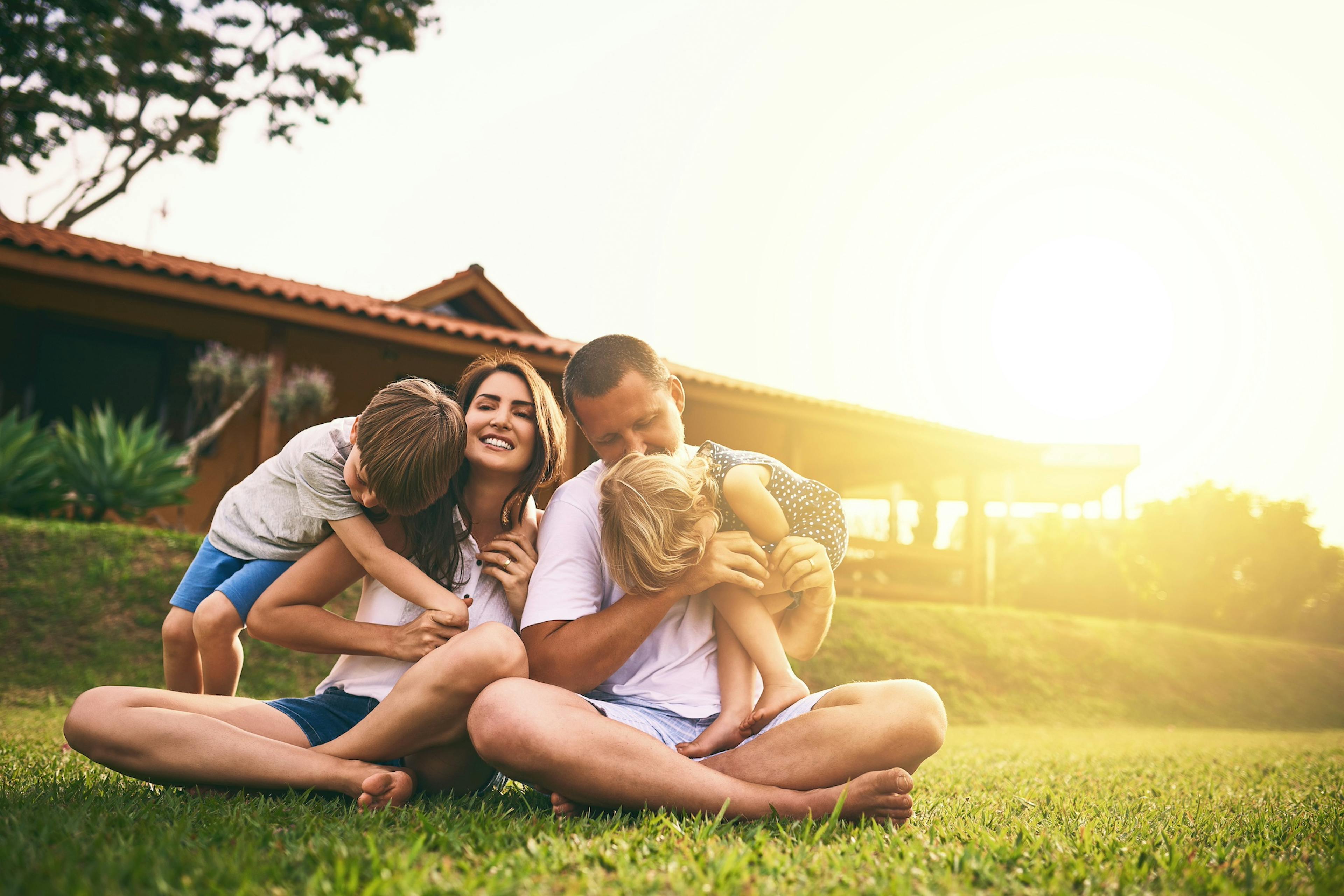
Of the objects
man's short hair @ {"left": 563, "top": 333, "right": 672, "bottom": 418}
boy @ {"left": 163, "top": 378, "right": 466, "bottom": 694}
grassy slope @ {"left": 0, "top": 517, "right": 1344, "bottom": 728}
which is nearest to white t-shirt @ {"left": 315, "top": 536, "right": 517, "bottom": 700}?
boy @ {"left": 163, "top": 378, "right": 466, "bottom": 694}

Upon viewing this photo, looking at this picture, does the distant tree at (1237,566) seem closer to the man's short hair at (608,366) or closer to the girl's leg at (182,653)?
the man's short hair at (608,366)

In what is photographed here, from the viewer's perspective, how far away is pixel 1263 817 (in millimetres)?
2729

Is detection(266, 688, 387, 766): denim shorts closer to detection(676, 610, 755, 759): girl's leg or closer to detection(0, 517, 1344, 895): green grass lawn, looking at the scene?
detection(0, 517, 1344, 895): green grass lawn

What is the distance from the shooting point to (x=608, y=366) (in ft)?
9.15

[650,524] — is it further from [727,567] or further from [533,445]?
[533,445]

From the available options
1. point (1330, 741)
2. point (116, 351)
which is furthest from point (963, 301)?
point (116, 351)

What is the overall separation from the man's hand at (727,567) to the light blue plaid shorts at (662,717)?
1.06ft

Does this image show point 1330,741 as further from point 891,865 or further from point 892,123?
point 892,123

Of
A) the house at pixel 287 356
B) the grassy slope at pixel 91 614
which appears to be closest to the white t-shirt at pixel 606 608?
the grassy slope at pixel 91 614

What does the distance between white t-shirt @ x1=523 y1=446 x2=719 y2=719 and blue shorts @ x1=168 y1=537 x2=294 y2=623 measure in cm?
101

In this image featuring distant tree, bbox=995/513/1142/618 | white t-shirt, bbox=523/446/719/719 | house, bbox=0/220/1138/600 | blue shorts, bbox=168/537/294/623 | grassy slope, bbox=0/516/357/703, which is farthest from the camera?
distant tree, bbox=995/513/1142/618

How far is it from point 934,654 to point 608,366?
24.0 ft

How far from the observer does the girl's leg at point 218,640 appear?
2.78 metres

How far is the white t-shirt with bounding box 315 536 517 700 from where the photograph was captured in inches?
92.9
